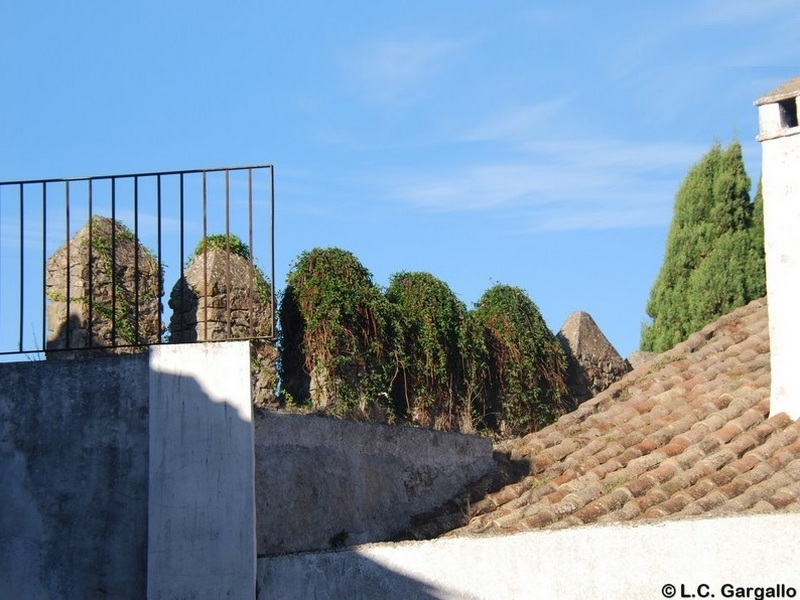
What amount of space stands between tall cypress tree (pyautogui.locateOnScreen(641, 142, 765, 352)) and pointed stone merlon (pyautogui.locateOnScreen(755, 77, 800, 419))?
6906 mm

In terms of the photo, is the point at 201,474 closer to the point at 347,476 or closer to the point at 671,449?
the point at 347,476

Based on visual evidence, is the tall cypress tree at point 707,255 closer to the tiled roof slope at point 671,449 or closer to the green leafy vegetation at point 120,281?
the tiled roof slope at point 671,449

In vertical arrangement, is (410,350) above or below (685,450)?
above

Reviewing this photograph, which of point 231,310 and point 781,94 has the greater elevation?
point 781,94

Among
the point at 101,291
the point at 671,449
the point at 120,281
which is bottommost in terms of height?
the point at 671,449

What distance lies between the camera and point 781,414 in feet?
32.2

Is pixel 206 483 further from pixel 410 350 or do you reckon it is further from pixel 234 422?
pixel 410 350

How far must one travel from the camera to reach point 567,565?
777 cm

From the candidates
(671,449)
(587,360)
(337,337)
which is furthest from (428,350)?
(671,449)

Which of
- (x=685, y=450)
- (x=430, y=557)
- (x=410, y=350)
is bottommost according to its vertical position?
(x=430, y=557)

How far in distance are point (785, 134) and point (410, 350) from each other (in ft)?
12.7

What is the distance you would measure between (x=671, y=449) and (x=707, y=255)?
7.82 meters

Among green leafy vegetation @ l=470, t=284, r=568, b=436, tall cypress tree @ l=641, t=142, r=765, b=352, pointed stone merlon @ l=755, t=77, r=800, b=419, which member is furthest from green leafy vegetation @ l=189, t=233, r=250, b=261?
tall cypress tree @ l=641, t=142, r=765, b=352

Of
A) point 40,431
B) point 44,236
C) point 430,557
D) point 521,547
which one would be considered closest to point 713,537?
point 521,547
